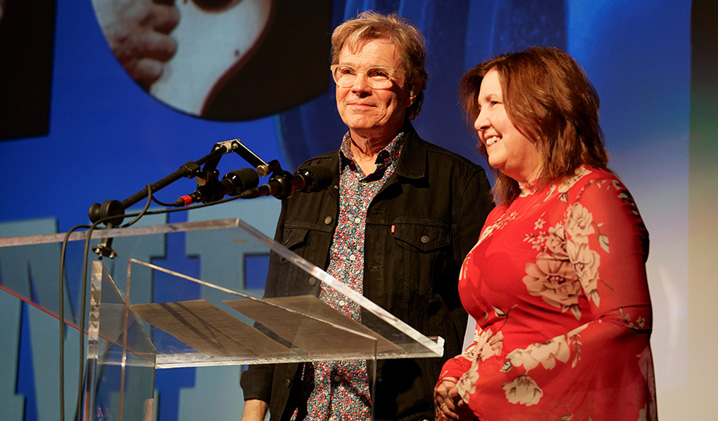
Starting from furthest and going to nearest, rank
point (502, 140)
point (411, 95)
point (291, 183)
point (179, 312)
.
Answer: point (411, 95) → point (502, 140) → point (291, 183) → point (179, 312)

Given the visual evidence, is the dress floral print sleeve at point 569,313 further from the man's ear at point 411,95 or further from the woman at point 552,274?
the man's ear at point 411,95

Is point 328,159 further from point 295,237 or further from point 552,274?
point 552,274

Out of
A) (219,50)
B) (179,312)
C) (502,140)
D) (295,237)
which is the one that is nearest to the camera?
(179,312)

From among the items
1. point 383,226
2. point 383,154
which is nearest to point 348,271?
point 383,226

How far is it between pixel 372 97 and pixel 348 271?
1.72 ft

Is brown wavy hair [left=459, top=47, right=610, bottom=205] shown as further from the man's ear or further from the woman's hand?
the man's ear

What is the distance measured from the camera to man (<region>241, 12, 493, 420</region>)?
192cm

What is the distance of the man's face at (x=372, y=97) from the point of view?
86.1 inches

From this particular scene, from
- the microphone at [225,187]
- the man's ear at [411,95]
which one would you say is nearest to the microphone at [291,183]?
the microphone at [225,187]

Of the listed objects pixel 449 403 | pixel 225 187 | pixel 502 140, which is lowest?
pixel 449 403

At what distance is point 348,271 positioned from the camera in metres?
2.04

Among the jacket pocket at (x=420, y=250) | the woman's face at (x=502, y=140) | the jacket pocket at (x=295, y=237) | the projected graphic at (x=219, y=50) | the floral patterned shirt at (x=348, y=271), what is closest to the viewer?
the woman's face at (x=502, y=140)

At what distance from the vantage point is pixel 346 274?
2.04 metres

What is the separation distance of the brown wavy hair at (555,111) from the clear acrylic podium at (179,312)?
0.49 metres
